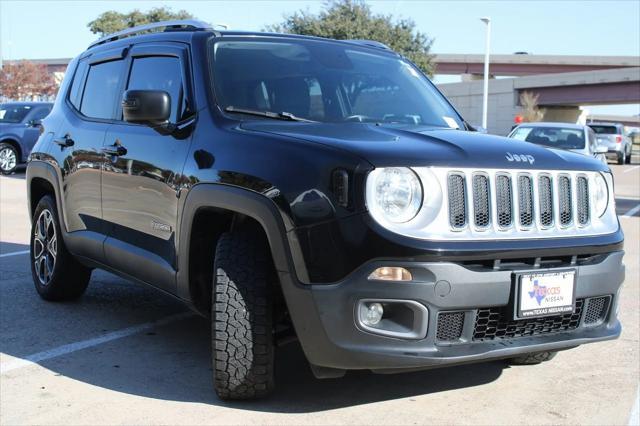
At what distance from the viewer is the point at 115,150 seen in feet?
16.1

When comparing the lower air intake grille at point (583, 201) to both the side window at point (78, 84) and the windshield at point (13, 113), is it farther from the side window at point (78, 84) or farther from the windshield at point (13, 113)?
the windshield at point (13, 113)

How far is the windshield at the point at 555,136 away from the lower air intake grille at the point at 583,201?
11.2m

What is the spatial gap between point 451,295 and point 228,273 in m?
1.07

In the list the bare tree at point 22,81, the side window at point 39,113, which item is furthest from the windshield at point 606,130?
the bare tree at point 22,81

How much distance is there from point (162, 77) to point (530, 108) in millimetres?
59506

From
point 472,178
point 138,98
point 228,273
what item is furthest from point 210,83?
point 472,178

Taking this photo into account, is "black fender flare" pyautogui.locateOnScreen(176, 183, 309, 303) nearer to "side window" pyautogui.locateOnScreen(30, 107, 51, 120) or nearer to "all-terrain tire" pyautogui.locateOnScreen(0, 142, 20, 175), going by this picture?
"all-terrain tire" pyautogui.locateOnScreen(0, 142, 20, 175)

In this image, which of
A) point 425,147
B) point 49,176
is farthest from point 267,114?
point 49,176

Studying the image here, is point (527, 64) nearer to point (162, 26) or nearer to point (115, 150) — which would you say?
point (162, 26)

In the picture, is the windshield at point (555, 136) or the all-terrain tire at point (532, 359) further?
the windshield at point (555, 136)

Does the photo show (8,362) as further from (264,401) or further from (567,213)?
(567,213)

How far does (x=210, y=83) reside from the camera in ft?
14.4

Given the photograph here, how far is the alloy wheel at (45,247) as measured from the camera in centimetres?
604

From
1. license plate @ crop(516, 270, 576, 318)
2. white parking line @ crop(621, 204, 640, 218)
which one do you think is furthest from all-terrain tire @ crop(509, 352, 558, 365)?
white parking line @ crop(621, 204, 640, 218)
